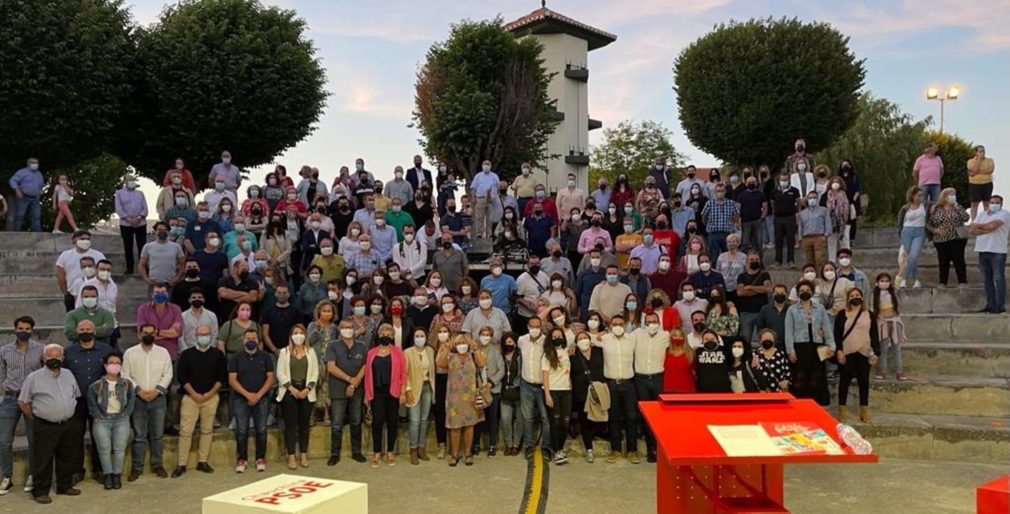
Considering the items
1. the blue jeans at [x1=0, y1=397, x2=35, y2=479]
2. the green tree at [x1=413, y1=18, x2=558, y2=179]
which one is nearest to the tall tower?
the green tree at [x1=413, y1=18, x2=558, y2=179]

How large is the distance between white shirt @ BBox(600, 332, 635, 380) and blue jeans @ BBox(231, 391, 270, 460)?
4.80m

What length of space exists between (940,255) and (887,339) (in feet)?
12.6

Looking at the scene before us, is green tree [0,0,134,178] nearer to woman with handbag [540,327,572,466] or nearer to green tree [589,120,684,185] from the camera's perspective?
woman with handbag [540,327,572,466]

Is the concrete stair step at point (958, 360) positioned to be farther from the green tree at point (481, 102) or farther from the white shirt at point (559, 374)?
the green tree at point (481, 102)

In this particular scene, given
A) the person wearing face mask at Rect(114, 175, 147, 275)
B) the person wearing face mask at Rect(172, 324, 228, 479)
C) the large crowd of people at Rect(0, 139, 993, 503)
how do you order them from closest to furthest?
1. the large crowd of people at Rect(0, 139, 993, 503)
2. the person wearing face mask at Rect(172, 324, 228, 479)
3. the person wearing face mask at Rect(114, 175, 147, 275)

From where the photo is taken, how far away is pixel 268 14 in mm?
25031

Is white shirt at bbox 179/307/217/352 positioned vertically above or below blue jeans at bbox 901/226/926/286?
below

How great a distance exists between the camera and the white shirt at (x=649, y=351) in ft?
35.0

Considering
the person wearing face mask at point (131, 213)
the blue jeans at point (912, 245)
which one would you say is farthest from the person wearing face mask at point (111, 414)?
the blue jeans at point (912, 245)

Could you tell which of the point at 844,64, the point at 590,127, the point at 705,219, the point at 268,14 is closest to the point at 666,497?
the point at 705,219

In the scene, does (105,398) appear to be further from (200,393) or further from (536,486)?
(536,486)

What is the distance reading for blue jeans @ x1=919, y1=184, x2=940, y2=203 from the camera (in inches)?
640

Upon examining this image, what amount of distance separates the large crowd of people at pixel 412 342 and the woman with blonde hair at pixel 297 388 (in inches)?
0.9

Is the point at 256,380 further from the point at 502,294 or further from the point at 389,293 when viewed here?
the point at 502,294
